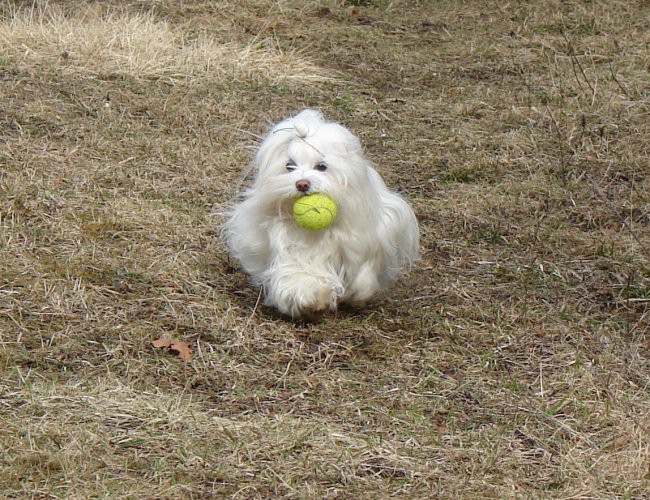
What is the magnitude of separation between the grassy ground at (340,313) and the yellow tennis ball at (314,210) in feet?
1.46

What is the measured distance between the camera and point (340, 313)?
15.4 feet

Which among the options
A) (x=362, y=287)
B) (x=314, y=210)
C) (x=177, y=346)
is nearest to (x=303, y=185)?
(x=314, y=210)

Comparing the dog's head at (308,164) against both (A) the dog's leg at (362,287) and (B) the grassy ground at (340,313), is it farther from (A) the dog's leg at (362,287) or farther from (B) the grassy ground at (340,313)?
(B) the grassy ground at (340,313)

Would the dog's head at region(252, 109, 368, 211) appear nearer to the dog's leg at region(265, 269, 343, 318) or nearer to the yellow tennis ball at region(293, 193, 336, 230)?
the yellow tennis ball at region(293, 193, 336, 230)

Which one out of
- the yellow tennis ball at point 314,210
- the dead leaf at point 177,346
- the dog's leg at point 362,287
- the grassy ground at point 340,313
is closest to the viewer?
the grassy ground at point 340,313

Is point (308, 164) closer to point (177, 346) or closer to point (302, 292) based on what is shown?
point (302, 292)

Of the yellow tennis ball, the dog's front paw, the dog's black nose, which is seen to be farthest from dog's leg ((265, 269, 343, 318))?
the dog's black nose

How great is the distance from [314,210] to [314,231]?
0.17 meters

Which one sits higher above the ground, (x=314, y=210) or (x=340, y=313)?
(x=314, y=210)

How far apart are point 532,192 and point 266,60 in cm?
255

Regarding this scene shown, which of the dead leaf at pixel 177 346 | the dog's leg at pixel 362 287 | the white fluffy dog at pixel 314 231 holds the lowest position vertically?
the dead leaf at pixel 177 346

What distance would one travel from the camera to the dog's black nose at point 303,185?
4297 millimetres

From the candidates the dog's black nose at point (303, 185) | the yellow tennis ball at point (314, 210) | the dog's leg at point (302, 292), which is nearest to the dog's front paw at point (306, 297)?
the dog's leg at point (302, 292)

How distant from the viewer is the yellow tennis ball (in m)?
4.33
